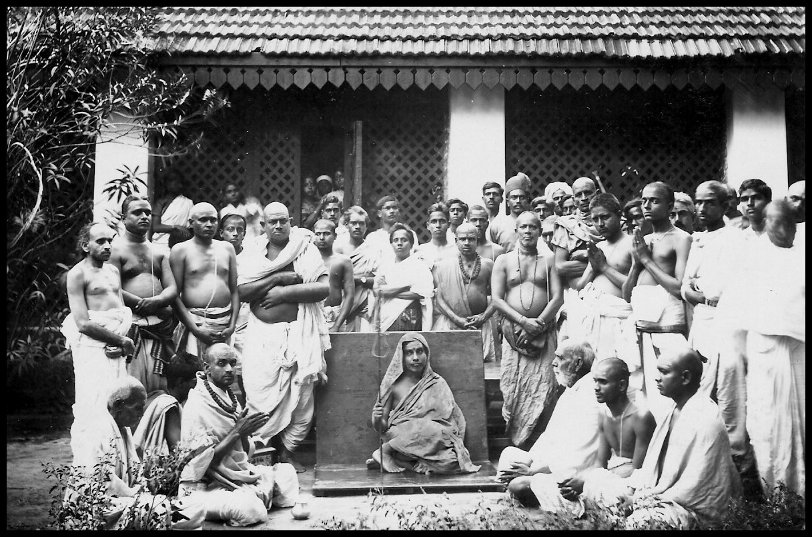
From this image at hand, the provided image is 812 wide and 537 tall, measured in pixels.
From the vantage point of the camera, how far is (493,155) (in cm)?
855

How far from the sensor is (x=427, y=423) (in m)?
7.12

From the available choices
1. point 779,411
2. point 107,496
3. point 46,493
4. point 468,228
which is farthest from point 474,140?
point 46,493

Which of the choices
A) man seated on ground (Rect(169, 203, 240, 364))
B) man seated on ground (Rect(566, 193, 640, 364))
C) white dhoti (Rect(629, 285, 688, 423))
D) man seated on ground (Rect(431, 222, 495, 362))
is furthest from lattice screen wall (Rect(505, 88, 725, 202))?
→ man seated on ground (Rect(169, 203, 240, 364))

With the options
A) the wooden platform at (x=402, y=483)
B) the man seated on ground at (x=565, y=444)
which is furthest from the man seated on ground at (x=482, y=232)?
the wooden platform at (x=402, y=483)

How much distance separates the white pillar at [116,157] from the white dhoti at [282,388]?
192 cm

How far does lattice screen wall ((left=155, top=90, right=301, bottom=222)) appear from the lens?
8195 mm

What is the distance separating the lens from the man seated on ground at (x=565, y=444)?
6754 millimetres

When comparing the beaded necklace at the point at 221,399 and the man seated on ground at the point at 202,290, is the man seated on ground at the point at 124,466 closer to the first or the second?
the beaded necklace at the point at 221,399

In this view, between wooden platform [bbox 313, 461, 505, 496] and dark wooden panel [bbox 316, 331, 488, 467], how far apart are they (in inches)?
8.4

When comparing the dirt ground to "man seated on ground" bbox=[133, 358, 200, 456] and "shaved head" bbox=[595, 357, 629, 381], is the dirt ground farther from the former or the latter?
"shaved head" bbox=[595, 357, 629, 381]

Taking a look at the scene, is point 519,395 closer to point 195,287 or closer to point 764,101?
point 195,287

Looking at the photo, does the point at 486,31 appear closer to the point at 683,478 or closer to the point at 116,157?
the point at 116,157

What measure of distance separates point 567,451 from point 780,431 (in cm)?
159

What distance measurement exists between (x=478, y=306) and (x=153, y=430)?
286 cm
